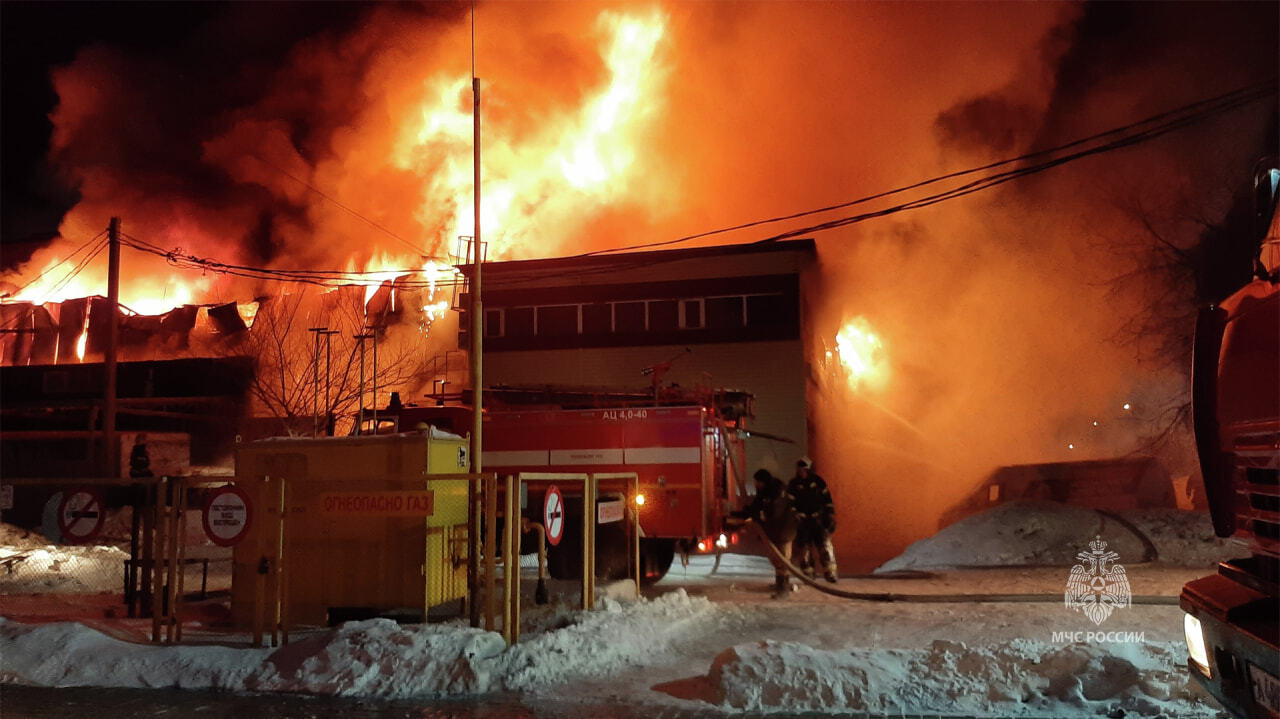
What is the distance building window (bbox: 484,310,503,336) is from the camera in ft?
91.7

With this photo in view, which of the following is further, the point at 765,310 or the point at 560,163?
the point at 560,163

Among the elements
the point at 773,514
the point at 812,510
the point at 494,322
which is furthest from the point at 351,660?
the point at 494,322

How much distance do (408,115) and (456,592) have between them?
37.1m

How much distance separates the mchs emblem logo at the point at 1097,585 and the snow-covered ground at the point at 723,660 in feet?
1.07

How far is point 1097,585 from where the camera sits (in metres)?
11.5

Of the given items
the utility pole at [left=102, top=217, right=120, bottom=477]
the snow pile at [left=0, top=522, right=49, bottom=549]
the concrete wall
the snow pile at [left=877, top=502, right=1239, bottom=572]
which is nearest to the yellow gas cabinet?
the snow pile at [left=877, top=502, right=1239, bottom=572]

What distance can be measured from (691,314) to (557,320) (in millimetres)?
4303

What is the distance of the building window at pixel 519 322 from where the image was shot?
27703 millimetres

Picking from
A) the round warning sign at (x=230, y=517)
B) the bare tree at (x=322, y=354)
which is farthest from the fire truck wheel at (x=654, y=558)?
the bare tree at (x=322, y=354)

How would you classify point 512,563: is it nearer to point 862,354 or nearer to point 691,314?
point 691,314

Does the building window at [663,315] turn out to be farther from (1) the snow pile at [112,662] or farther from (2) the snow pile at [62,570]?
(1) the snow pile at [112,662]

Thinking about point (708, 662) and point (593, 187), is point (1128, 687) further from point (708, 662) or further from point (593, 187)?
point (593, 187)

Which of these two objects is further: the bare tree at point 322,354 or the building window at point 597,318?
the bare tree at point 322,354

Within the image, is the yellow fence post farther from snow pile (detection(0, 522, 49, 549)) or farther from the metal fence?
snow pile (detection(0, 522, 49, 549))
